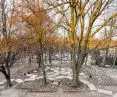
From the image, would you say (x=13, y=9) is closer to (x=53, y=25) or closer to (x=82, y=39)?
(x=53, y=25)

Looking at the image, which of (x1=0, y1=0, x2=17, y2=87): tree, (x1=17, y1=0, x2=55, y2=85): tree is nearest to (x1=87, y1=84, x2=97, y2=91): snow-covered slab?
(x1=17, y1=0, x2=55, y2=85): tree

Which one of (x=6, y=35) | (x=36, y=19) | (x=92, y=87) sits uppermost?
(x=36, y=19)

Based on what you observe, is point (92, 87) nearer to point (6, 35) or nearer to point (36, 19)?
point (36, 19)

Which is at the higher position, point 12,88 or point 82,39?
point 82,39

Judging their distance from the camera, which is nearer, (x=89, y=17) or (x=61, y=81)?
(x=89, y=17)

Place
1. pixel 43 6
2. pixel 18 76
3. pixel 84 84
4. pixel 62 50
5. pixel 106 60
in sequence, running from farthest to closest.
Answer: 1. pixel 62 50
2. pixel 106 60
3. pixel 18 76
4. pixel 84 84
5. pixel 43 6

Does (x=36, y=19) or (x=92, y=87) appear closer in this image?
(x=36, y=19)

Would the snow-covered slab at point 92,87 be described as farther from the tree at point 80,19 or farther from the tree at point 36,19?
the tree at point 36,19

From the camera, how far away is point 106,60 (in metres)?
19.3

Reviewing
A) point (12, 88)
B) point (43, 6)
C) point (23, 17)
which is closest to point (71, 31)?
point (43, 6)

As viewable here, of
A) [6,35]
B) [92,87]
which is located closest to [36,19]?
[6,35]

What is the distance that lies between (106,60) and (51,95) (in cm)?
1115

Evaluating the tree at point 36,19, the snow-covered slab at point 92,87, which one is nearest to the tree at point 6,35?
the tree at point 36,19

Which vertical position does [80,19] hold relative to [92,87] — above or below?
above
